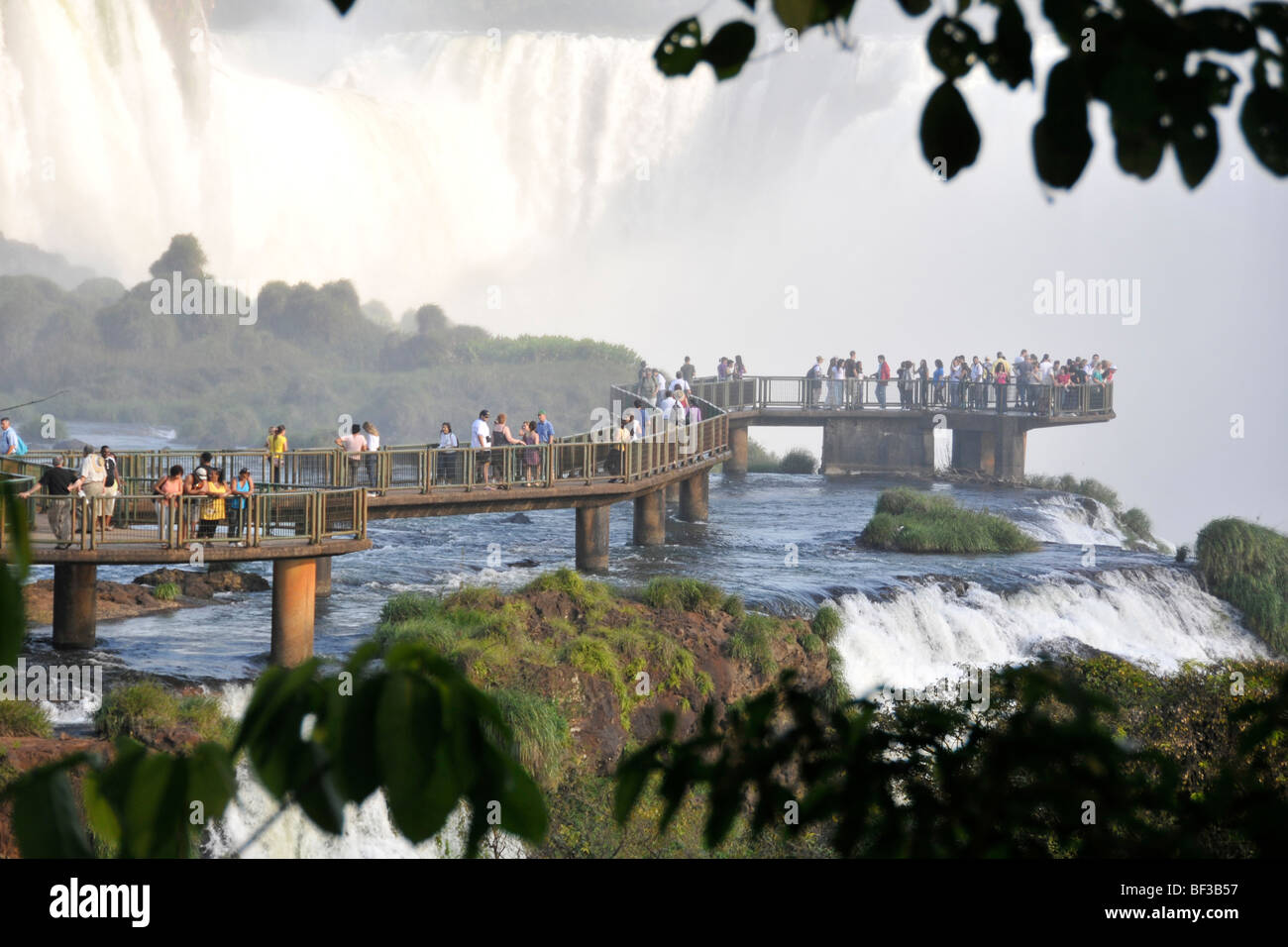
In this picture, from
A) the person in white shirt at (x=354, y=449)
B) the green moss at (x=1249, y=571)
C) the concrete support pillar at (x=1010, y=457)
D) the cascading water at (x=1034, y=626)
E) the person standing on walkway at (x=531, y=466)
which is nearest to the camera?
the person in white shirt at (x=354, y=449)

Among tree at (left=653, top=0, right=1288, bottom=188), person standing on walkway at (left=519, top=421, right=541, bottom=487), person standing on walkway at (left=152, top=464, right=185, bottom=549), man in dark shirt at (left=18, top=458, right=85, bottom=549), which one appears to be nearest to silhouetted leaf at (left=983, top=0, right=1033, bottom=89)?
tree at (left=653, top=0, right=1288, bottom=188)

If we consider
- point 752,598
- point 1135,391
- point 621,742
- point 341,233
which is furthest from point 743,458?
point 1135,391

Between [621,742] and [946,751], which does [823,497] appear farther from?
[946,751]

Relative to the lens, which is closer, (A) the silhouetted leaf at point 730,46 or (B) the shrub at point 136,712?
(A) the silhouetted leaf at point 730,46

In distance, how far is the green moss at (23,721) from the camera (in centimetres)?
1391

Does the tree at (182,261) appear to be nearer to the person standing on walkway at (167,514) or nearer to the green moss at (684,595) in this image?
the green moss at (684,595)

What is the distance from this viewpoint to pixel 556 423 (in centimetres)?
7888

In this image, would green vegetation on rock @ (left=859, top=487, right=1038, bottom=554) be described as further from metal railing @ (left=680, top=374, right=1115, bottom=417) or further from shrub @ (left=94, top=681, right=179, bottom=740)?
shrub @ (left=94, top=681, right=179, bottom=740)

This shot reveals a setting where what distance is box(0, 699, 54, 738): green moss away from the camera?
1391 centimetres

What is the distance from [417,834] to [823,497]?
36.1 meters

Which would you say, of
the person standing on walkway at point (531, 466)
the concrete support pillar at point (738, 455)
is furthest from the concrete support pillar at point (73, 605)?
the concrete support pillar at point (738, 455)

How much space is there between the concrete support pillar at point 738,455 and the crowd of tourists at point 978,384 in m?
2.24

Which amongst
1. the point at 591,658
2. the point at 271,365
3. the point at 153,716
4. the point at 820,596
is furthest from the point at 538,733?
the point at 271,365

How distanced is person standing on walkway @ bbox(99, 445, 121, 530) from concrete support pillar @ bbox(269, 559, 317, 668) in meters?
2.03
